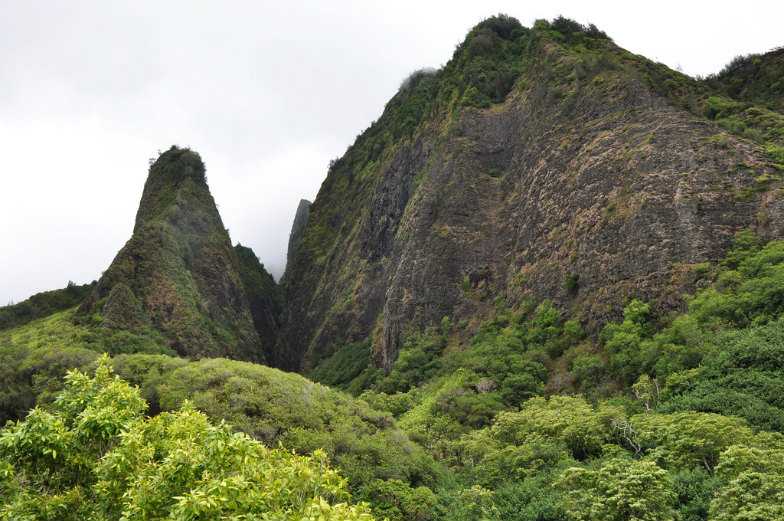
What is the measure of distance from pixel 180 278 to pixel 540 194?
54593 millimetres

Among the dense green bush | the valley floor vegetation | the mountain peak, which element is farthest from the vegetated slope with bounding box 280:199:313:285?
the dense green bush

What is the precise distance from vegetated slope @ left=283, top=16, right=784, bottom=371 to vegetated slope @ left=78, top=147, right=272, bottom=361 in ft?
46.7

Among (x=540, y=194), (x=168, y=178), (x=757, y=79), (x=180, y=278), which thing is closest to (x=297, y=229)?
(x=168, y=178)

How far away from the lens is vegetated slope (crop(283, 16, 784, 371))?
27.0m

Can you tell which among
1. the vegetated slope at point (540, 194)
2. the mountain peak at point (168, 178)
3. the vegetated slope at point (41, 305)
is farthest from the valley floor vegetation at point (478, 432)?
the mountain peak at point (168, 178)

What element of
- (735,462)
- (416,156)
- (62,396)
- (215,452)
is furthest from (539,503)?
(416,156)

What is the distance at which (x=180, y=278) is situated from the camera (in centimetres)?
6725

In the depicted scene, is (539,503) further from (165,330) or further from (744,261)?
(165,330)

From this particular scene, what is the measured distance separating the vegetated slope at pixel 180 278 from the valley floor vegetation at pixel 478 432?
22718 mm

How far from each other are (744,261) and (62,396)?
28.6 metres

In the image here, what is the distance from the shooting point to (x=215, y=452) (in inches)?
253

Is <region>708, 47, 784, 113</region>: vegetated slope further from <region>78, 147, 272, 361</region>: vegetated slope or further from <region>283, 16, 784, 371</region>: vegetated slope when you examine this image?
<region>78, 147, 272, 361</region>: vegetated slope

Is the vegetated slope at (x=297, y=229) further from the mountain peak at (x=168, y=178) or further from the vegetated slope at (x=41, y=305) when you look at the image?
the vegetated slope at (x=41, y=305)

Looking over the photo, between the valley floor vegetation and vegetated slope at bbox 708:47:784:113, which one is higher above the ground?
vegetated slope at bbox 708:47:784:113
